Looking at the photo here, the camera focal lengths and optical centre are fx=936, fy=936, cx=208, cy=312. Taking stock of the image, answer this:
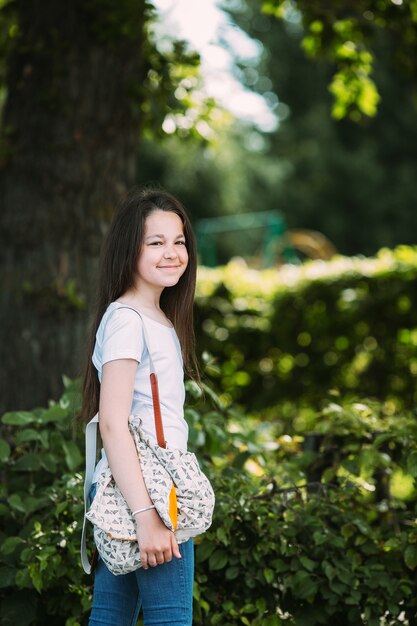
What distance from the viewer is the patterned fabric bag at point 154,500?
2.14 metres

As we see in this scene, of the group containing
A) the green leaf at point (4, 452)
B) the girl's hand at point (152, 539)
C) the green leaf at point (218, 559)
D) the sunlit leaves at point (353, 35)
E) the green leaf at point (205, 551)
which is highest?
the sunlit leaves at point (353, 35)

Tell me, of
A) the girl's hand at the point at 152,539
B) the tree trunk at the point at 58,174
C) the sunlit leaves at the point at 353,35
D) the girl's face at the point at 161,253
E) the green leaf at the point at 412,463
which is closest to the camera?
the girl's hand at the point at 152,539

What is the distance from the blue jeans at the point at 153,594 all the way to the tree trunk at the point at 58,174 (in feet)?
7.43

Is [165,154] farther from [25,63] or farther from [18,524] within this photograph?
[18,524]

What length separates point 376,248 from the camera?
29.4 m

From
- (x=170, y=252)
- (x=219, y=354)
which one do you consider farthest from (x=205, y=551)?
(x=219, y=354)

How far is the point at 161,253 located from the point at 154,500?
63 cm

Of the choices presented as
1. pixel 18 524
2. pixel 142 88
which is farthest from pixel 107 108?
pixel 18 524

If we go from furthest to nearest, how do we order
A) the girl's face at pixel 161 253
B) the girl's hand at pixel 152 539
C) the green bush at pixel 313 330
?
the green bush at pixel 313 330, the girl's face at pixel 161 253, the girl's hand at pixel 152 539

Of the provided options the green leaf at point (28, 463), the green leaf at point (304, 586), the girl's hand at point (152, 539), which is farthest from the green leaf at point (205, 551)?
the girl's hand at point (152, 539)

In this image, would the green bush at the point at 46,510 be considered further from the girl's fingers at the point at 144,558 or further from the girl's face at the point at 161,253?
the girl's face at the point at 161,253

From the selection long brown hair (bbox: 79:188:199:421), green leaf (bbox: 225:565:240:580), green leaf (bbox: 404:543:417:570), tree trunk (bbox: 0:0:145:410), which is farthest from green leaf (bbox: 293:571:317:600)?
tree trunk (bbox: 0:0:145:410)

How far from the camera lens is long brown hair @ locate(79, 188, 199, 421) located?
2.39m

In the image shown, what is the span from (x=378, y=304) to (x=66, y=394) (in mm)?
3616
